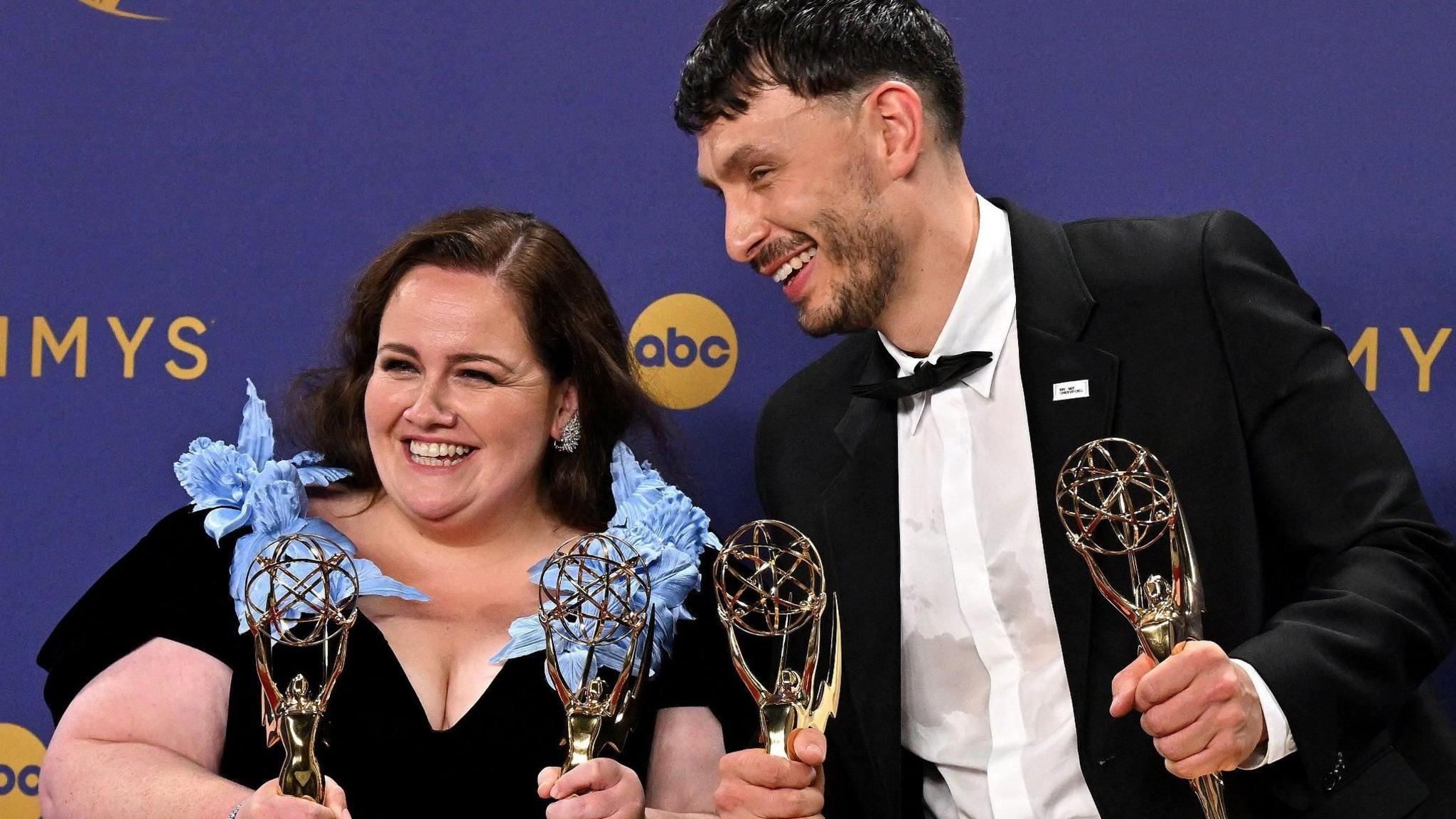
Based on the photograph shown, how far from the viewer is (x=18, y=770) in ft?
8.22

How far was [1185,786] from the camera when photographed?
6.31 ft

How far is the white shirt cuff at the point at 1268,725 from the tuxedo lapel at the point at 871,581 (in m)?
0.51

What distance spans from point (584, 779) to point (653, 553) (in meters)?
0.55

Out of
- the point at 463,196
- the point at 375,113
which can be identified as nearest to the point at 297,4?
the point at 375,113

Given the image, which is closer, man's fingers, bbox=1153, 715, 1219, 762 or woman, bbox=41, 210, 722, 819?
man's fingers, bbox=1153, 715, 1219, 762

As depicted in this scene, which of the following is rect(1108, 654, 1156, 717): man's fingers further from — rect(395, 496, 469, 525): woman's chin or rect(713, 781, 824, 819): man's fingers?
rect(395, 496, 469, 525): woman's chin

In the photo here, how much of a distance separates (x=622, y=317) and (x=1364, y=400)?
1190mm

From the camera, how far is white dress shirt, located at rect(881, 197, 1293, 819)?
1.99 meters

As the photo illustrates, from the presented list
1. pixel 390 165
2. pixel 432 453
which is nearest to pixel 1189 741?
pixel 432 453

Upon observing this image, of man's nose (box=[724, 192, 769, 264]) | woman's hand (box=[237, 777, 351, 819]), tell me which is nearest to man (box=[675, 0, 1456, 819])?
man's nose (box=[724, 192, 769, 264])

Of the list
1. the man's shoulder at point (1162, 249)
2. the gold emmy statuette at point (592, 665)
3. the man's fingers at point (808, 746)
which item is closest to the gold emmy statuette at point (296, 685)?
the gold emmy statuette at point (592, 665)

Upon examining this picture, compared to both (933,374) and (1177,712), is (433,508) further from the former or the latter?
(1177,712)

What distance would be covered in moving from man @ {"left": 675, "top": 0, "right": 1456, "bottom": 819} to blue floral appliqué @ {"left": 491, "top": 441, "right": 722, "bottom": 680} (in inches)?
6.3

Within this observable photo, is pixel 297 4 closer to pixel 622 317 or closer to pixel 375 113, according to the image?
pixel 375 113
